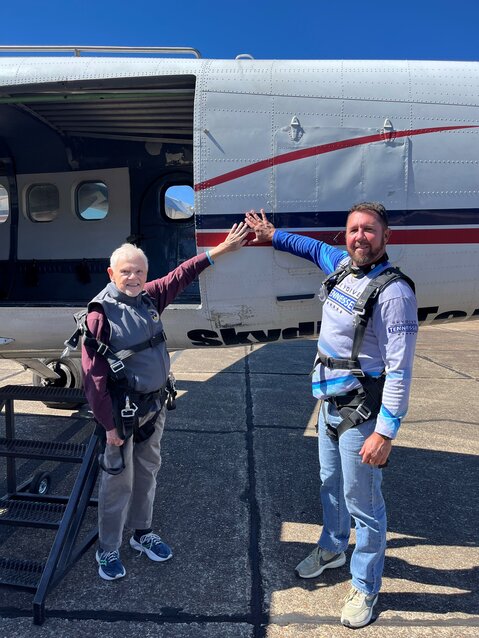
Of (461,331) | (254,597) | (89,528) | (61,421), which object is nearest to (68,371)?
(61,421)

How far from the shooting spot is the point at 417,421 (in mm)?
6703

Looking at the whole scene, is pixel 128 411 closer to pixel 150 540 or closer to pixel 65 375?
pixel 150 540

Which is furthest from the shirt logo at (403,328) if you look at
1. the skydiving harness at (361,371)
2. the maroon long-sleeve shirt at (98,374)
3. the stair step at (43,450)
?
the stair step at (43,450)

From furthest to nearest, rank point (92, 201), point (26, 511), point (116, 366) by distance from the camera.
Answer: point (92, 201)
point (26, 511)
point (116, 366)

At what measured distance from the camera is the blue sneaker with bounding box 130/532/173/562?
344 centimetres

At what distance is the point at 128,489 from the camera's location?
3.18 metres

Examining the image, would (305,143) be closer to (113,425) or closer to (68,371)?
(113,425)

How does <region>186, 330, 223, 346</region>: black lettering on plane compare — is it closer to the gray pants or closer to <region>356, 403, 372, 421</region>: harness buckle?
the gray pants

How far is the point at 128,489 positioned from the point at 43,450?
3.04 feet

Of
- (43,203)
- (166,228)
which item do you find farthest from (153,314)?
(43,203)

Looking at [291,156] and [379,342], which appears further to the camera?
[291,156]

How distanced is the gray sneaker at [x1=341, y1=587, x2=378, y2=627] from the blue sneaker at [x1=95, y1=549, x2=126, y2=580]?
1.42 metres

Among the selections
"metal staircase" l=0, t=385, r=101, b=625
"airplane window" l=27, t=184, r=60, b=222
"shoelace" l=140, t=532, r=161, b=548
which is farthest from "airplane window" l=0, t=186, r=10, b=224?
"shoelace" l=140, t=532, r=161, b=548

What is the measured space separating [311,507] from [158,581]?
4.97 ft
